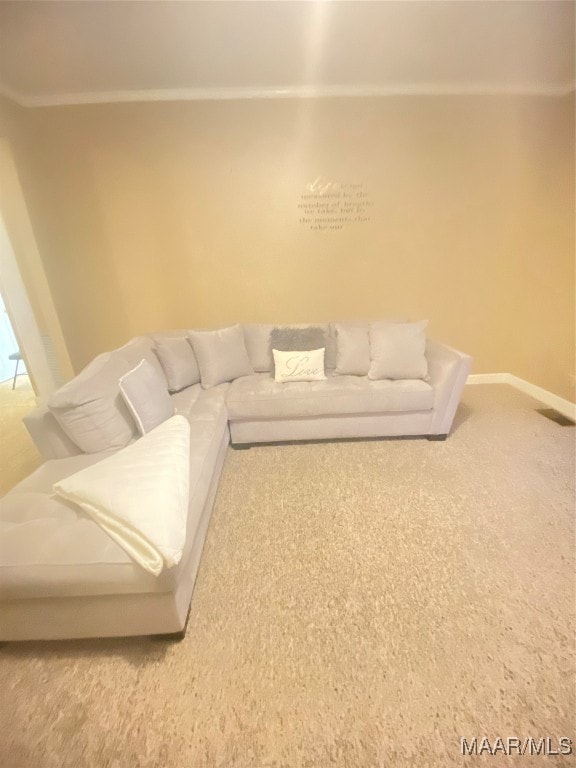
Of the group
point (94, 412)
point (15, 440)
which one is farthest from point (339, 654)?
point (15, 440)

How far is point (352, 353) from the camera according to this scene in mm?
2561

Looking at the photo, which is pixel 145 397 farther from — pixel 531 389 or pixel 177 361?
pixel 531 389

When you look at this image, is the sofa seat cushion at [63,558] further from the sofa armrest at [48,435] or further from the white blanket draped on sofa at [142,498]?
the sofa armrest at [48,435]

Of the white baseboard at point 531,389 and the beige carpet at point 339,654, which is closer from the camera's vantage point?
the beige carpet at point 339,654

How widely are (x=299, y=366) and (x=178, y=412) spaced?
3.09 ft

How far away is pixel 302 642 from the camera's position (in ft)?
3.97

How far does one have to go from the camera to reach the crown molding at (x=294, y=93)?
2664 millimetres

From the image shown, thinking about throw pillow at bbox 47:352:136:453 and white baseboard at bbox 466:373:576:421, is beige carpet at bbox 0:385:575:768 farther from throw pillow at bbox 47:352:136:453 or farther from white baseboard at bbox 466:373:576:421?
white baseboard at bbox 466:373:576:421

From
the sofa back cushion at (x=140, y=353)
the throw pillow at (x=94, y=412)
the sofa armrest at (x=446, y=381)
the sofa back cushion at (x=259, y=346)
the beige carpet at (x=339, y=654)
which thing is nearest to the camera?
the beige carpet at (x=339, y=654)

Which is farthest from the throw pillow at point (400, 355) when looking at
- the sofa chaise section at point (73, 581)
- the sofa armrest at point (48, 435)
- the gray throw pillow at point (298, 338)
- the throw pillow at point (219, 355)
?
the sofa armrest at point (48, 435)

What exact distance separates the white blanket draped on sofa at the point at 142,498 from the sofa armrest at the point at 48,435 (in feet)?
1.40

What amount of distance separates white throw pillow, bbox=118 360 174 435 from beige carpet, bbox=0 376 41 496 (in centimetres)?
126

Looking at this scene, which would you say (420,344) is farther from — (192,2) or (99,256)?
(99,256)

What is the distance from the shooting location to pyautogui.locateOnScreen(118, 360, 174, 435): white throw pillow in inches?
68.7
